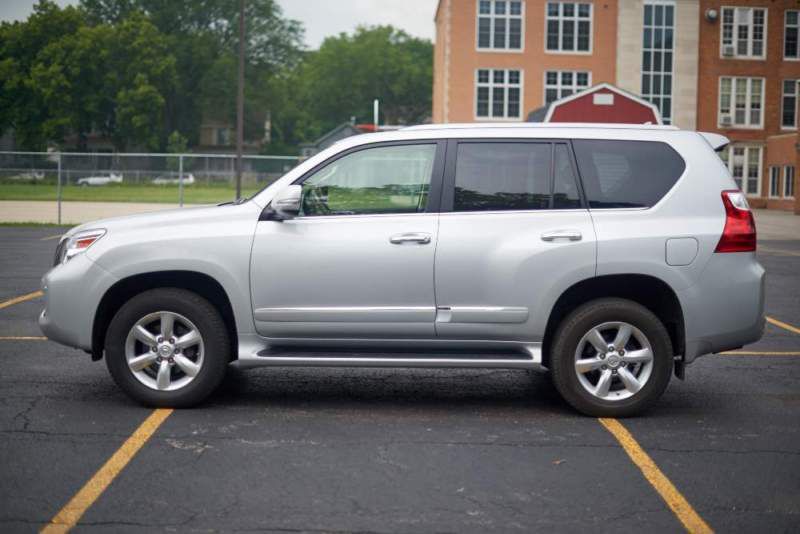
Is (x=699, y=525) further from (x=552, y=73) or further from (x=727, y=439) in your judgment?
(x=552, y=73)

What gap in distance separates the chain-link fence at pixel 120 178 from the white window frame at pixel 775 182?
87.0ft

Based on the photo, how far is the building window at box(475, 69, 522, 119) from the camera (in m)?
53.1

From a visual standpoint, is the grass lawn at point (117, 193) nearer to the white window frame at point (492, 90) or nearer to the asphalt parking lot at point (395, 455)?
the white window frame at point (492, 90)

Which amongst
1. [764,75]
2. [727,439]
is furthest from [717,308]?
[764,75]

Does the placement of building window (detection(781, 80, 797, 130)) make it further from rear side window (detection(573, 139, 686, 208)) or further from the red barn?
rear side window (detection(573, 139, 686, 208))

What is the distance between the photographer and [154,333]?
21.5 ft

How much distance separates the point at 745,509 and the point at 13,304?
29.8 ft

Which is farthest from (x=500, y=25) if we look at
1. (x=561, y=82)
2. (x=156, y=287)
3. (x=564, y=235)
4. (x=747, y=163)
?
(x=156, y=287)

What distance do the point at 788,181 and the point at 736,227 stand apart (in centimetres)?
4611

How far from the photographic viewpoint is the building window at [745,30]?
5416cm

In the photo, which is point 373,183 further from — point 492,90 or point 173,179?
point 492,90

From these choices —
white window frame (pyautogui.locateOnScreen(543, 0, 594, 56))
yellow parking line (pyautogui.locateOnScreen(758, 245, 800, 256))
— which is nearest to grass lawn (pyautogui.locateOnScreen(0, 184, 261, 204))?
yellow parking line (pyautogui.locateOnScreen(758, 245, 800, 256))

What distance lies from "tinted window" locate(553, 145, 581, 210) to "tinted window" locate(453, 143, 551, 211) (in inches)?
2.1

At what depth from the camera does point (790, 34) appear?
5434 centimetres
